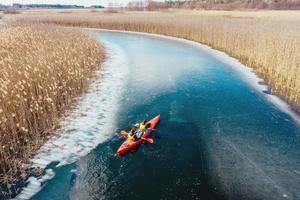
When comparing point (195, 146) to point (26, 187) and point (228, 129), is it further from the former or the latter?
point (26, 187)

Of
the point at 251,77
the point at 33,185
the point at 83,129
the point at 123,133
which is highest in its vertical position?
the point at 251,77

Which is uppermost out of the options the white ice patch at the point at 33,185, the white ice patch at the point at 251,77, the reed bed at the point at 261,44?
the reed bed at the point at 261,44

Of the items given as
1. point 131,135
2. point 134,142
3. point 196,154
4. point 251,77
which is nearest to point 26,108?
point 131,135

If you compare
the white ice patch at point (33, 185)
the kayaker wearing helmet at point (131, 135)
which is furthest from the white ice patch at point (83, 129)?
the kayaker wearing helmet at point (131, 135)

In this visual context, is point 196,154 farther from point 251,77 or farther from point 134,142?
point 251,77

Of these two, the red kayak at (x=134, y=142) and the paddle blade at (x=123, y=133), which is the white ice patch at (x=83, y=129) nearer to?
the paddle blade at (x=123, y=133)

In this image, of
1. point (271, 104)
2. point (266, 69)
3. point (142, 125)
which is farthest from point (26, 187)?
point (266, 69)
